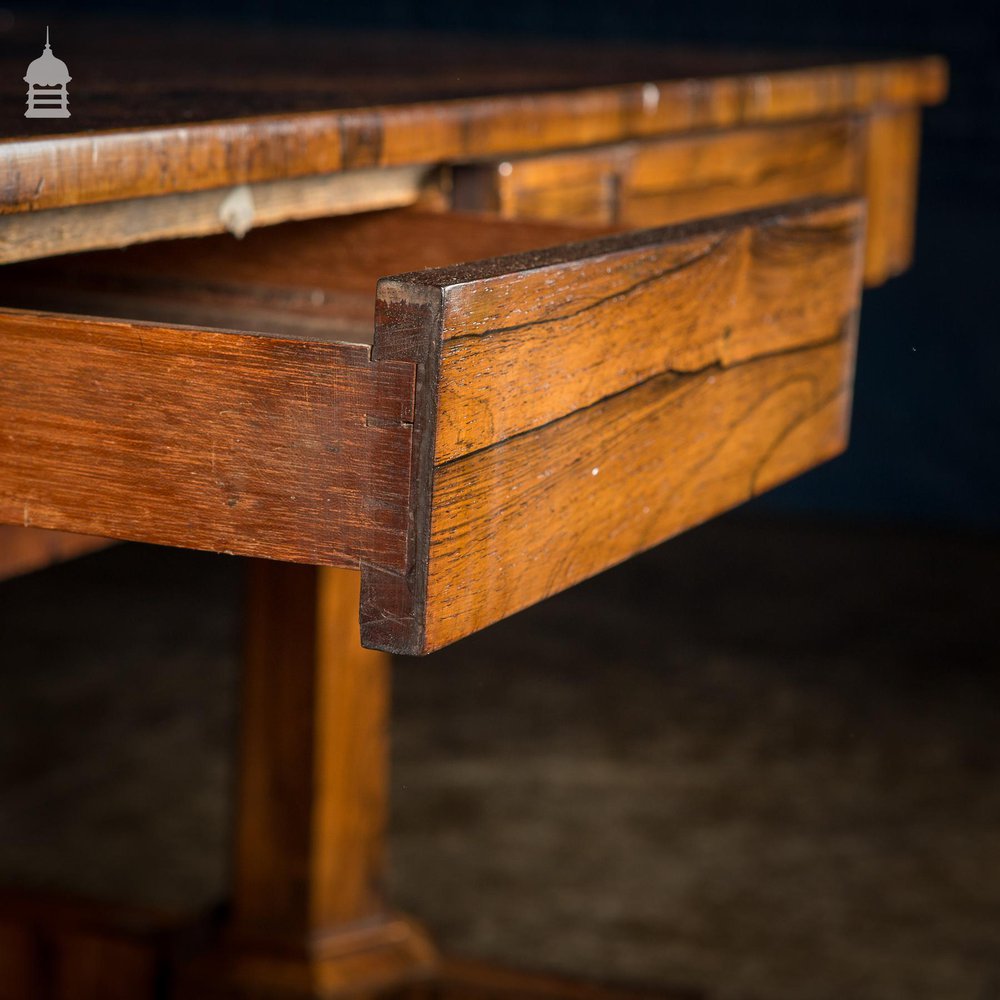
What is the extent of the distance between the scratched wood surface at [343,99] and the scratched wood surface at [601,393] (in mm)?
160

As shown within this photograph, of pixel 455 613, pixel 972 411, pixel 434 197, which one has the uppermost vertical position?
pixel 434 197

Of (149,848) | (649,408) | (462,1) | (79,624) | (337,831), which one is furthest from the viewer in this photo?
(462,1)

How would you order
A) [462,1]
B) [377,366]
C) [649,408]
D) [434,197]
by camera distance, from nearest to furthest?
[377,366], [649,408], [434,197], [462,1]

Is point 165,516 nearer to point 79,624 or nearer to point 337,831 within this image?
point 337,831

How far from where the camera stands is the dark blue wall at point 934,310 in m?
3.28

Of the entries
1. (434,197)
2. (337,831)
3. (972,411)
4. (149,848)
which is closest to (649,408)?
(434,197)

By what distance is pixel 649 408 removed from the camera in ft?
2.27

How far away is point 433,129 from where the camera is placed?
0.90 m

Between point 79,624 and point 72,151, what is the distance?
7.24ft

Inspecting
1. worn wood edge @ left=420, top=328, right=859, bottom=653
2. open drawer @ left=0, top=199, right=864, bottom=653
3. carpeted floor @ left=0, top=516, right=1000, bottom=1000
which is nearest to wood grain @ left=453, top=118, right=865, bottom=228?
worn wood edge @ left=420, top=328, right=859, bottom=653

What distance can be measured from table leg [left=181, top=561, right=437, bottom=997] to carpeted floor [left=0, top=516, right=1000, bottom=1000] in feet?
1.31

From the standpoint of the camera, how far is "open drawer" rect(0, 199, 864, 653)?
1.79ft

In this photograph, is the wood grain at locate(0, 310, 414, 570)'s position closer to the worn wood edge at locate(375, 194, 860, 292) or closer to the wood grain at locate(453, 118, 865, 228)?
the worn wood edge at locate(375, 194, 860, 292)

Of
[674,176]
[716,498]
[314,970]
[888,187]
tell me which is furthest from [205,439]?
[888,187]
